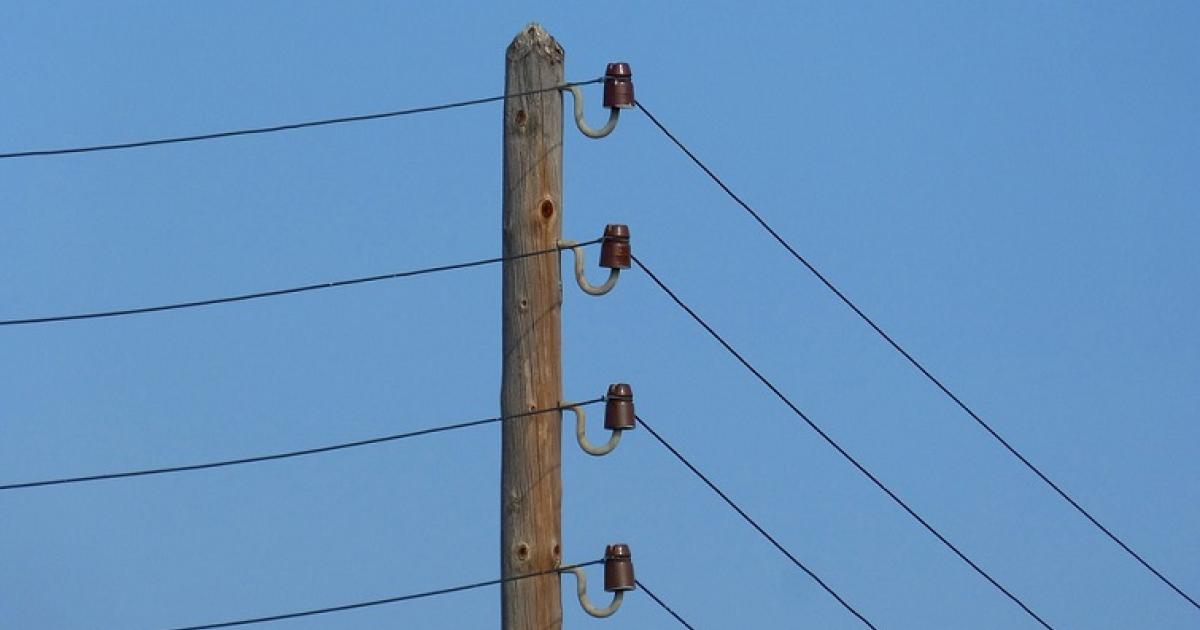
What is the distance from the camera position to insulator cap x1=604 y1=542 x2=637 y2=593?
371 inches

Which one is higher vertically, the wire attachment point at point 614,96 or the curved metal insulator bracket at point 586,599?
the wire attachment point at point 614,96

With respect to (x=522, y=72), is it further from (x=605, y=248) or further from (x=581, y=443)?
(x=581, y=443)

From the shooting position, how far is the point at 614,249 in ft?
31.6

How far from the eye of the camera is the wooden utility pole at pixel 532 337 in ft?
30.6

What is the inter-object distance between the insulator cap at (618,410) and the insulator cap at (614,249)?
587 mm

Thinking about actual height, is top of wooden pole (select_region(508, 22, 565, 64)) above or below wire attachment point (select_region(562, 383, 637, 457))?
above

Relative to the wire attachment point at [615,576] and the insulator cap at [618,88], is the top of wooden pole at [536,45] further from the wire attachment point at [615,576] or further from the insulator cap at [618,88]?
the wire attachment point at [615,576]

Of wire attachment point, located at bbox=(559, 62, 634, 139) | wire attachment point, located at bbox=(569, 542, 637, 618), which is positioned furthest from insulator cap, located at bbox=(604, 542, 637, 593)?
wire attachment point, located at bbox=(559, 62, 634, 139)

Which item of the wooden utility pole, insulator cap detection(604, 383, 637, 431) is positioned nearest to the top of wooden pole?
the wooden utility pole

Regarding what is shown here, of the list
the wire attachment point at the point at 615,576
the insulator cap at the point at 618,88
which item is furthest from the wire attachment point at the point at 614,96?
the wire attachment point at the point at 615,576

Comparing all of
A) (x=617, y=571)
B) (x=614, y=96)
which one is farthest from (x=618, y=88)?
(x=617, y=571)

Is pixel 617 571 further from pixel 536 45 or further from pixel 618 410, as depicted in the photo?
pixel 536 45

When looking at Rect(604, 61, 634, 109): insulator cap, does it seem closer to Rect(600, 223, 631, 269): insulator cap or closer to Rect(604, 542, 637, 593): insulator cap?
Rect(600, 223, 631, 269): insulator cap

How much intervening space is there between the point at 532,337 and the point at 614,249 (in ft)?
1.98
